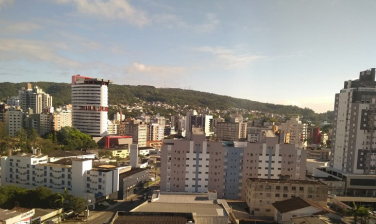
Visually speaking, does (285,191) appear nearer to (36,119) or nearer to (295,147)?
(295,147)

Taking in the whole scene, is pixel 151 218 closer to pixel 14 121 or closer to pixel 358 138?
pixel 358 138

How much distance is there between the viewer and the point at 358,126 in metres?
25.3

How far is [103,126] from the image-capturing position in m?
47.1

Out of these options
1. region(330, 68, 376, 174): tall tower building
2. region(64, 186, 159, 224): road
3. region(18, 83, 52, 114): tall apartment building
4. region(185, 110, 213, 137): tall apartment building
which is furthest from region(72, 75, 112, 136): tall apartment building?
region(330, 68, 376, 174): tall tower building

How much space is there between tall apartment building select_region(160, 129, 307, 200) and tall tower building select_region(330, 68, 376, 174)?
757 centimetres

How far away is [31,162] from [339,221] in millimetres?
23160

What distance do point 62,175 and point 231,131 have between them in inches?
1751

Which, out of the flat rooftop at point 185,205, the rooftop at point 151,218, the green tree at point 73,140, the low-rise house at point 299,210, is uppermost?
the rooftop at point 151,218

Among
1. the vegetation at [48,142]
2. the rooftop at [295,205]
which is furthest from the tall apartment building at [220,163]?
the vegetation at [48,142]

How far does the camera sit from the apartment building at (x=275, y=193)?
1800 centimetres

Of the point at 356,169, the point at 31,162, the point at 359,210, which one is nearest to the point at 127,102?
the point at 31,162

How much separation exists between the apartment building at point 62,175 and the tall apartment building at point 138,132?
2666cm

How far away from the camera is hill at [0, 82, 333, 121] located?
91438 millimetres

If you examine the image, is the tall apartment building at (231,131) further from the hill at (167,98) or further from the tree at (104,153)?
the tree at (104,153)
